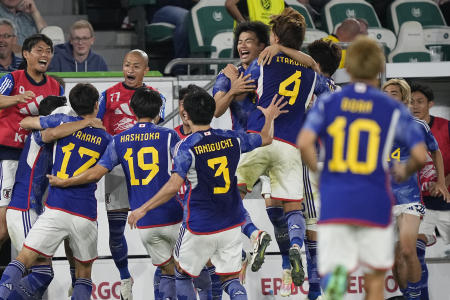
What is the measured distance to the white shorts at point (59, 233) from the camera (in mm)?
7449

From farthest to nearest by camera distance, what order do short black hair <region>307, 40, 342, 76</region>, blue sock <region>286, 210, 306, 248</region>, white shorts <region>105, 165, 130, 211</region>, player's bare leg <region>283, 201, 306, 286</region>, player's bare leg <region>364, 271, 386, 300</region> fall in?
white shorts <region>105, 165, 130, 211</region>, short black hair <region>307, 40, 342, 76</region>, blue sock <region>286, 210, 306, 248</region>, player's bare leg <region>283, 201, 306, 286</region>, player's bare leg <region>364, 271, 386, 300</region>

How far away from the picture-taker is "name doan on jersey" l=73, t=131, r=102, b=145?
24.9 ft

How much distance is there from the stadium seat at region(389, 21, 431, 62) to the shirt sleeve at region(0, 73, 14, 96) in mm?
5815

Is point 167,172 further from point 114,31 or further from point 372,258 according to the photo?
point 114,31

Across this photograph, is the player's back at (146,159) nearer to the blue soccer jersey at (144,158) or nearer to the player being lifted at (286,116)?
the blue soccer jersey at (144,158)

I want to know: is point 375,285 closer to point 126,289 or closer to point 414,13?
point 126,289

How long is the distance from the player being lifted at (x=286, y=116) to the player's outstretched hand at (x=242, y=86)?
0.18 ft

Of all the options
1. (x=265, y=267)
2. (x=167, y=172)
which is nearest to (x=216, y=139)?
(x=167, y=172)

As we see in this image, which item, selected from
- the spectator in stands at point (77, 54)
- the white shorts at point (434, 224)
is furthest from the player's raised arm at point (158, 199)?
the spectator in stands at point (77, 54)

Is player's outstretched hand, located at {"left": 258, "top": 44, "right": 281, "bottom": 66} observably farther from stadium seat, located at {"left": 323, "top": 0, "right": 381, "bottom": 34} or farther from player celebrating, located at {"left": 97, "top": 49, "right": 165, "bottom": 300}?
stadium seat, located at {"left": 323, "top": 0, "right": 381, "bottom": 34}

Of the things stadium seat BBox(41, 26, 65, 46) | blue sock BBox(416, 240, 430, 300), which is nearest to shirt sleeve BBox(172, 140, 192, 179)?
blue sock BBox(416, 240, 430, 300)

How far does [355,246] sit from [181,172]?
1962mm

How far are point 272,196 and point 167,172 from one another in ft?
3.17

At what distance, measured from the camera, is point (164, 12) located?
12.6 m
